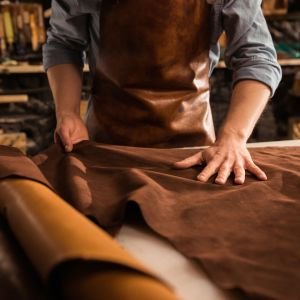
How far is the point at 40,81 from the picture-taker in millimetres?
3121

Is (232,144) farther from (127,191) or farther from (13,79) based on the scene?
(13,79)

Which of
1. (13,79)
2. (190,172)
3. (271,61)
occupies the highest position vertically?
(271,61)

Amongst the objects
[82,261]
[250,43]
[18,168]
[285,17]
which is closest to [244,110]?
[250,43]

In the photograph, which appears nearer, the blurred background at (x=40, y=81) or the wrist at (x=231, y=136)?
the wrist at (x=231, y=136)

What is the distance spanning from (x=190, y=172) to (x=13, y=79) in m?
2.42

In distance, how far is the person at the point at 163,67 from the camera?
1208 mm

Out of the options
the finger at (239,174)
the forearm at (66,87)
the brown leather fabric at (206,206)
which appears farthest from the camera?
the forearm at (66,87)

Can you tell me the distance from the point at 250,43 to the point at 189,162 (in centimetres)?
45

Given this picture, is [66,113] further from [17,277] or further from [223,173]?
[17,277]

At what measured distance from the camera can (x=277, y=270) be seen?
535 mm

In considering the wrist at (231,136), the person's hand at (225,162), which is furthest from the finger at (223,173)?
the wrist at (231,136)

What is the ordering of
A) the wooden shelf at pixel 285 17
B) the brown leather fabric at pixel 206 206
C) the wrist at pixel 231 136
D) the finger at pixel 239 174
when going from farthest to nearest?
the wooden shelf at pixel 285 17 < the wrist at pixel 231 136 < the finger at pixel 239 174 < the brown leather fabric at pixel 206 206

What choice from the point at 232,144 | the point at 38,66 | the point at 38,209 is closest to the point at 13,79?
the point at 38,66

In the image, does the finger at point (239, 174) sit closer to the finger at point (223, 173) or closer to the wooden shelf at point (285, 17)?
the finger at point (223, 173)
